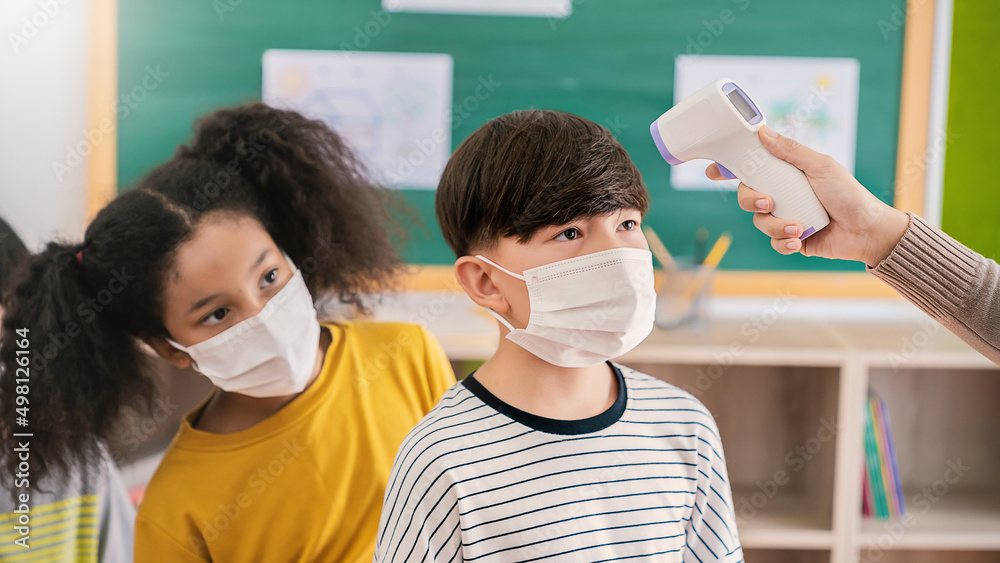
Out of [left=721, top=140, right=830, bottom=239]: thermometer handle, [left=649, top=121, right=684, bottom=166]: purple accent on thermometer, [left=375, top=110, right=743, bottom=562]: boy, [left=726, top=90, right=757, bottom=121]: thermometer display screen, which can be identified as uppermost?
[left=726, top=90, right=757, bottom=121]: thermometer display screen

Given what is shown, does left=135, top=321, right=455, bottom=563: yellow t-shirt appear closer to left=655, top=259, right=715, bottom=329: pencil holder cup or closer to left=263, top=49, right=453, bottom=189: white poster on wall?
left=263, top=49, right=453, bottom=189: white poster on wall

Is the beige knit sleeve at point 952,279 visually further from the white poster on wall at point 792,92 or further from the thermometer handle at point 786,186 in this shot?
the white poster on wall at point 792,92

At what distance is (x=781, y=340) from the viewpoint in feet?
5.46

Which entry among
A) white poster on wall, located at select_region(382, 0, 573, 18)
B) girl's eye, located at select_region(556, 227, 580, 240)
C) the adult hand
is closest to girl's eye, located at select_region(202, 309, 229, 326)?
girl's eye, located at select_region(556, 227, 580, 240)

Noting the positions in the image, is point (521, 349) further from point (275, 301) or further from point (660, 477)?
point (275, 301)

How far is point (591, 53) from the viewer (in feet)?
5.70

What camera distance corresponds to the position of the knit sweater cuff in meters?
0.96

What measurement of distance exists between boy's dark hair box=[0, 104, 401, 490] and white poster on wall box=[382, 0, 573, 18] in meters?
0.60

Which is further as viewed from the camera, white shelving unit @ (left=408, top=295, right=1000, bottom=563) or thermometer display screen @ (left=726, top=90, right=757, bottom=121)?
white shelving unit @ (left=408, top=295, right=1000, bottom=563)

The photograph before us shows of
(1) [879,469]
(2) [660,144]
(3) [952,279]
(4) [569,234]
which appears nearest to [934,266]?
(3) [952,279]

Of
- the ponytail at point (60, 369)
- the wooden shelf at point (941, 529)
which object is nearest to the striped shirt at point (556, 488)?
the ponytail at point (60, 369)

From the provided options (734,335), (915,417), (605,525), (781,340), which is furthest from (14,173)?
(915,417)

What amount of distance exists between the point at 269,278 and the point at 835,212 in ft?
2.80

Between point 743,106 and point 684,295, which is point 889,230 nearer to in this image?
point 743,106
